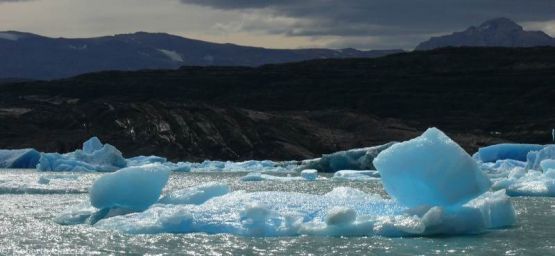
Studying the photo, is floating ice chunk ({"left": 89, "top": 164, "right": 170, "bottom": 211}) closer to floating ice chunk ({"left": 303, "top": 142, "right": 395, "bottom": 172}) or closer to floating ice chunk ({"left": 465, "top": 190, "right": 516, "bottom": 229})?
floating ice chunk ({"left": 465, "top": 190, "right": 516, "bottom": 229})

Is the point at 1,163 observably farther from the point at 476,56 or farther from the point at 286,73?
the point at 476,56

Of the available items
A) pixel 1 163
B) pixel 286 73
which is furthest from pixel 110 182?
pixel 286 73

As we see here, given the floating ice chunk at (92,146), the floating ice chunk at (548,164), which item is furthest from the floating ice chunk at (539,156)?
the floating ice chunk at (92,146)

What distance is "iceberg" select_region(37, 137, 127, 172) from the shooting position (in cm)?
4494

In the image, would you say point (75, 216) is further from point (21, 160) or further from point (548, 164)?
point (21, 160)

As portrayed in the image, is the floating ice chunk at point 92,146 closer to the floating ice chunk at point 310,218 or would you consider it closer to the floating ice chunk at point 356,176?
the floating ice chunk at point 356,176

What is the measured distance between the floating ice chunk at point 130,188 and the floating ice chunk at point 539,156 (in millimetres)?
19373

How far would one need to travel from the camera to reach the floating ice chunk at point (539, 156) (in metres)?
34.2

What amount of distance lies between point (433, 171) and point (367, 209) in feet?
5.53

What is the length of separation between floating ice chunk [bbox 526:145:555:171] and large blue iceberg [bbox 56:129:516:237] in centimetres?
1712

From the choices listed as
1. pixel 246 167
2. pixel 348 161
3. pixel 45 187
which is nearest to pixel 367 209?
pixel 45 187

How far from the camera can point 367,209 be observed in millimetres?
17938

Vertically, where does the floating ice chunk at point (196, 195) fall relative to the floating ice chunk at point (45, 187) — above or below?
above

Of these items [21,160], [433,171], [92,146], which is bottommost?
[21,160]
